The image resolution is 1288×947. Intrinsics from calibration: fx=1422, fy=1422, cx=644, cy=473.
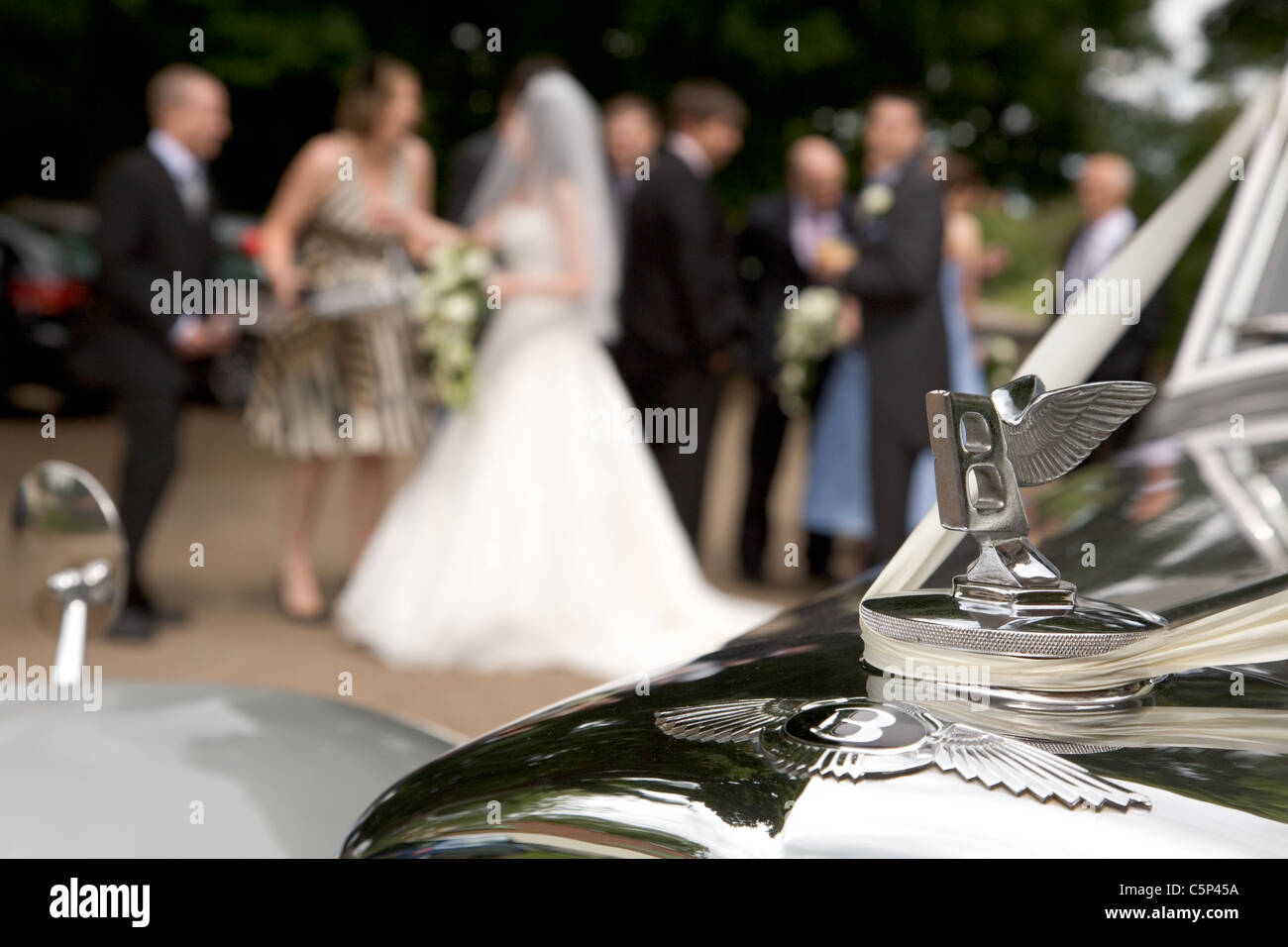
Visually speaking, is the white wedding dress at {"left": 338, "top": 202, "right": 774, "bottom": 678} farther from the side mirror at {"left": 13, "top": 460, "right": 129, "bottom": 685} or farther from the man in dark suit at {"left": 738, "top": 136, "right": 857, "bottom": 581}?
the side mirror at {"left": 13, "top": 460, "right": 129, "bottom": 685}

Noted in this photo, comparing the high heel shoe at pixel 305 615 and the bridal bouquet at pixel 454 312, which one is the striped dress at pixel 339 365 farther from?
the high heel shoe at pixel 305 615

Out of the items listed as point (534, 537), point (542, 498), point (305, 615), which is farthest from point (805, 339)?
point (305, 615)

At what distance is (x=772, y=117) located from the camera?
17312 millimetres

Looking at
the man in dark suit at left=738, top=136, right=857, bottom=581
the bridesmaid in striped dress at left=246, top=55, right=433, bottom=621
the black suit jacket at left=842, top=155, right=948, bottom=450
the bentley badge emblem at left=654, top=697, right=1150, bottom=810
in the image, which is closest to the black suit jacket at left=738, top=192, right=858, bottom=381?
the man in dark suit at left=738, top=136, right=857, bottom=581

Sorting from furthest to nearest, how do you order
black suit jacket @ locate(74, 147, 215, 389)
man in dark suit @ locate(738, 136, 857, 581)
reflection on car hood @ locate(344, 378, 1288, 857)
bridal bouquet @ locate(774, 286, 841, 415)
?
man in dark suit @ locate(738, 136, 857, 581), bridal bouquet @ locate(774, 286, 841, 415), black suit jacket @ locate(74, 147, 215, 389), reflection on car hood @ locate(344, 378, 1288, 857)

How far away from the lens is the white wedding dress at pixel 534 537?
19.2 ft

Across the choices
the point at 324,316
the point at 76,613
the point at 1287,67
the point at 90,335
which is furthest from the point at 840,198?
the point at 76,613

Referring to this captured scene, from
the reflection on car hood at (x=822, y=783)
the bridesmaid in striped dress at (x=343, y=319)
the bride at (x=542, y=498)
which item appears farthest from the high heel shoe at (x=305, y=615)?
the reflection on car hood at (x=822, y=783)

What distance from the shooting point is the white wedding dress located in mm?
5863

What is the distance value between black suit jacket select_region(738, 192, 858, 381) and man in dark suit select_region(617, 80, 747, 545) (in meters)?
0.49

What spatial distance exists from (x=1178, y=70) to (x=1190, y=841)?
2281cm

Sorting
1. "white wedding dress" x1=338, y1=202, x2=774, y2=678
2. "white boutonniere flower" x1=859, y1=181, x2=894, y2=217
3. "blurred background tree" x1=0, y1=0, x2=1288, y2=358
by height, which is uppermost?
"blurred background tree" x1=0, y1=0, x2=1288, y2=358

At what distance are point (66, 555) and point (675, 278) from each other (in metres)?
5.51

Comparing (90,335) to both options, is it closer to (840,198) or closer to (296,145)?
(840,198)
